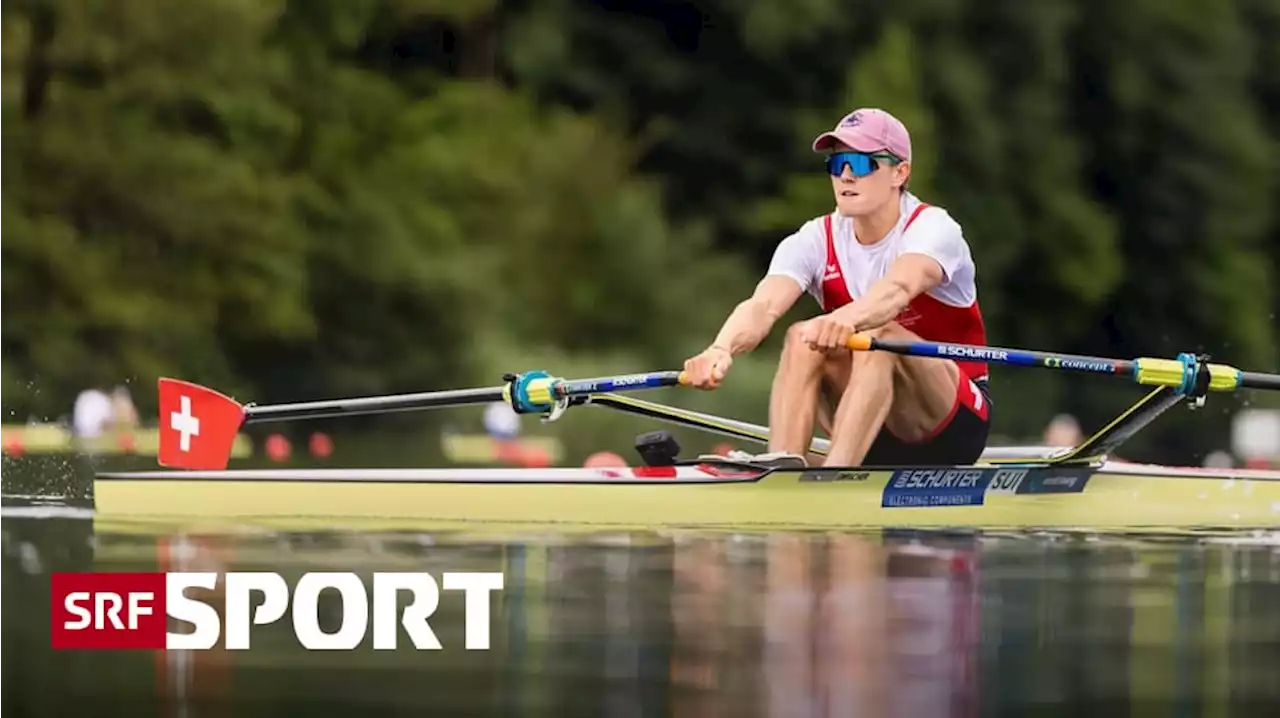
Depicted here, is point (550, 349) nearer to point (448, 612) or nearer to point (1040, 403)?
point (1040, 403)

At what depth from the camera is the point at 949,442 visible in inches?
394

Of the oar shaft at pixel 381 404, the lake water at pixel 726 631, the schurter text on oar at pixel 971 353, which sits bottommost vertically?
the lake water at pixel 726 631

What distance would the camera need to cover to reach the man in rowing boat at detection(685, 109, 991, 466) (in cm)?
960

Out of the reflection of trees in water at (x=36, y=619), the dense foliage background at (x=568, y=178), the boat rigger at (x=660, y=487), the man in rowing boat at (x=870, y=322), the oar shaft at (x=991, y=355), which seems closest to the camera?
the reflection of trees in water at (x=36, y=619)

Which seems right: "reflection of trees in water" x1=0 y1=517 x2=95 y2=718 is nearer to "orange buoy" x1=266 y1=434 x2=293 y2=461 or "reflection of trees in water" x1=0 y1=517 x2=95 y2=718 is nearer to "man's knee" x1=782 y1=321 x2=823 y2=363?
"man's knee" x1=782 y1=321 x2=823 y2=363

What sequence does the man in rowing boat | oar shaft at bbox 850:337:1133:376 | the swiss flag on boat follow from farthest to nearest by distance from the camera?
the swiss flag on boat, the man in rowing boat, oar shaft at bbox 850:337:1133:376

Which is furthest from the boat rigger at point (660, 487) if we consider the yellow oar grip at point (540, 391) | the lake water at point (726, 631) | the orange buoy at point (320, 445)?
the orange buoy at point (320, 445)

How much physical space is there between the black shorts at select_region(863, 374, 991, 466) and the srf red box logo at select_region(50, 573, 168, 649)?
2908 mm

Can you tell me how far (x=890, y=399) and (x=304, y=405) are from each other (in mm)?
2113

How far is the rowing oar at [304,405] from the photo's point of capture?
10008 mm

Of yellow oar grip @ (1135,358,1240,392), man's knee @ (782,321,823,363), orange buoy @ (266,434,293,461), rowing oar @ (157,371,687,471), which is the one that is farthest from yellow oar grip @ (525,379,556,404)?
orange buoy @ (266,434,293,461)

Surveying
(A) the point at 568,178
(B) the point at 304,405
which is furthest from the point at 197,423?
(A) the point at 568,178

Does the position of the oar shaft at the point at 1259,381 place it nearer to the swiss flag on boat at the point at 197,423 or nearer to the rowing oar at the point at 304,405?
the rowing oar at the point at 304,405

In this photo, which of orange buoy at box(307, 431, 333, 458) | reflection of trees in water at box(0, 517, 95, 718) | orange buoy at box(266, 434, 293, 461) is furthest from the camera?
orange buoy at box(307, 431, 333, 458)
